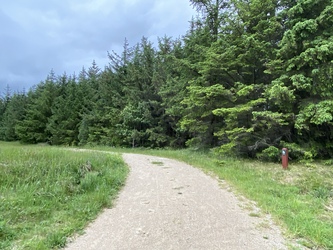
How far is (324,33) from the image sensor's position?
8.72 metres

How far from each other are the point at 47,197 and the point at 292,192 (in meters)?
5.53

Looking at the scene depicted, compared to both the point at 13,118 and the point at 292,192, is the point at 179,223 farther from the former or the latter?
the point at 13,118

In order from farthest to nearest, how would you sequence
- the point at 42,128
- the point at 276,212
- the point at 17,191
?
the point at 42,128 → the point at 17,191 → the point at 276,212

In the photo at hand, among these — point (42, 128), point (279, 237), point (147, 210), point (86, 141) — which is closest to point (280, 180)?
point (279, 237)

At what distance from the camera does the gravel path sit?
10.6ft

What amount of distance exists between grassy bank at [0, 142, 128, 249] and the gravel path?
1.02 ft

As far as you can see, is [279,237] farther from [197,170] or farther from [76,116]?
[76,116]

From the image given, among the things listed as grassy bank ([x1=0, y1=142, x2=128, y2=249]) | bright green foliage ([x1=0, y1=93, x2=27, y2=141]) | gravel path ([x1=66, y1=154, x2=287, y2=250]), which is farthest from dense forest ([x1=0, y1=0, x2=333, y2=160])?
bright green foliage ([x1=0, y1=93, x2=27, y2=141])

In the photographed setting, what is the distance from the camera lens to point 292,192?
5844 millimetres

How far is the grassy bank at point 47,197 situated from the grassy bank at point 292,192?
10.6 feet

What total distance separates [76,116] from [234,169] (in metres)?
23.9

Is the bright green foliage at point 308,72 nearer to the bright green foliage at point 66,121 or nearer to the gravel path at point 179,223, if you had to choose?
the gravel path at point 179,223

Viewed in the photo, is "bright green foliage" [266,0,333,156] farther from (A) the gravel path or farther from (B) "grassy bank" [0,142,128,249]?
(B) "grassy bank" [0,142,128,249]

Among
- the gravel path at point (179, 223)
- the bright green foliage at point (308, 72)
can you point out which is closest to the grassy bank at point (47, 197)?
the gravel path at point (179, 223)
